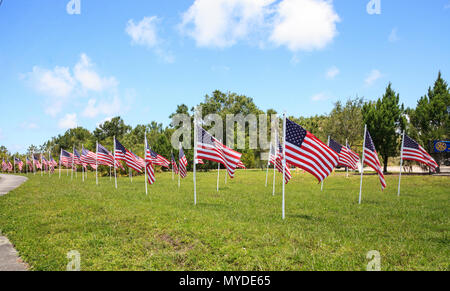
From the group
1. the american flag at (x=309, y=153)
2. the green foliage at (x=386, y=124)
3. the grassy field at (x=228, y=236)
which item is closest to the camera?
the grassy field at (x=228, y=236)

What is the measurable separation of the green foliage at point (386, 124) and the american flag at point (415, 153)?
26710 mm

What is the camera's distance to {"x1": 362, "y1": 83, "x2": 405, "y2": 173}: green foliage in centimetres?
4275

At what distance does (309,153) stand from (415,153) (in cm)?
1116

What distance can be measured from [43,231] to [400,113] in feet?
156

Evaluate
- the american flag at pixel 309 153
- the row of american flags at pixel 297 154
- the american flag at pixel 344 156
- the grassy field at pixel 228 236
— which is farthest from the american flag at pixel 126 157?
the american flag at pixel 344 156

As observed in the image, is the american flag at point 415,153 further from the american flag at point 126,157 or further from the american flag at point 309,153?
the american flag at point 126,157

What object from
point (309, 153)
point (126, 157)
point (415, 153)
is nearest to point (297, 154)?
Result: point (309, 153)

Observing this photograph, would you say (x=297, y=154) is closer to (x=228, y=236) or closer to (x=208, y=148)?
(x=228, y=236)

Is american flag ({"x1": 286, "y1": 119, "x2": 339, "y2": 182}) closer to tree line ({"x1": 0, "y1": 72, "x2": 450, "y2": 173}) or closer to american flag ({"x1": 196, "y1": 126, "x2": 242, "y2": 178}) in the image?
american flag ({"x1": 196, "y1": 126, "x2": 242, "y2": 178})

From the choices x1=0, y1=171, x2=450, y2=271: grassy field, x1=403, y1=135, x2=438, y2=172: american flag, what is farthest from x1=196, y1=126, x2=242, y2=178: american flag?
x1=403, y1=135, x2=438, y2=172: american flag

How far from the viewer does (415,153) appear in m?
17.8

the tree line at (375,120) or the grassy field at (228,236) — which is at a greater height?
the tree line at (375,120)

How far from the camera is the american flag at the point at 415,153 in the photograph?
17594mm

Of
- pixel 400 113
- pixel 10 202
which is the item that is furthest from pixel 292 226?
pixel 400 113
